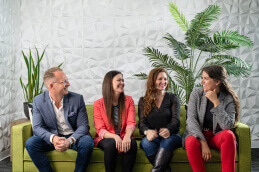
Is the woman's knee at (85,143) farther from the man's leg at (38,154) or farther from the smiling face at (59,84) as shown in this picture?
the smiling face at (59,84)

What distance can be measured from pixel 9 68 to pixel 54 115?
5.99 feet

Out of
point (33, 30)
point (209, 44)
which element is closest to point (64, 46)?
point (33, 30)

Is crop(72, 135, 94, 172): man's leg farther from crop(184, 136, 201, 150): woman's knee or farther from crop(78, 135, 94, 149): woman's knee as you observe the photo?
crop(184, 136, 201, 150): woman's knee

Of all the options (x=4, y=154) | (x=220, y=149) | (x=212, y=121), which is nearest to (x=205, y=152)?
(x=220, y=149)

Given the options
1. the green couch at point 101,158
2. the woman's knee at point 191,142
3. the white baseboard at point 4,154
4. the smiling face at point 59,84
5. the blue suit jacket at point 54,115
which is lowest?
the white baseboard at point 4,154

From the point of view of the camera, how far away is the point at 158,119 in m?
2.69

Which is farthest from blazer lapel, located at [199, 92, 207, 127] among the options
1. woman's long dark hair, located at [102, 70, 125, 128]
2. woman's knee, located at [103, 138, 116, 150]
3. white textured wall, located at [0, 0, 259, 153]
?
white textured wall, located at [0, 0, 259, 153]

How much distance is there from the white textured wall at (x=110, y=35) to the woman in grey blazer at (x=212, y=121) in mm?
1739

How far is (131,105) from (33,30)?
102 inches

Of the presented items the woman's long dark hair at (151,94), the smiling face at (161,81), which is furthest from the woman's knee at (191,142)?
the smiling face at (161,81)

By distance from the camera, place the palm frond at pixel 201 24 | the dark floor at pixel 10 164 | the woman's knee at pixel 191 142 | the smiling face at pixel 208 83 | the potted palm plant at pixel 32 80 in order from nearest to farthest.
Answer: the woman's knee at pixel 191 142 < the smiling face at pixel 208 83 < the dark floor at pixel 10 164 < the palm frond at pixel 201 24 < the potted palm plant at pixel 32 80

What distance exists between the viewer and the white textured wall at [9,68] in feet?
12.1

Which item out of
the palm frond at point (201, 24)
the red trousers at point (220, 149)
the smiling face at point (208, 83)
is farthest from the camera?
the palm frond at point (201, 24)

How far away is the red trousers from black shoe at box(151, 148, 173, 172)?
0.63ft
